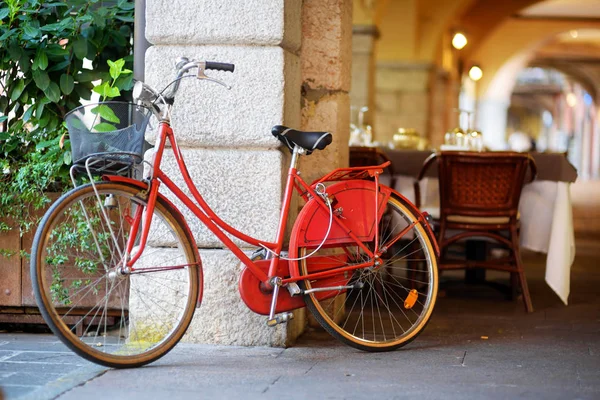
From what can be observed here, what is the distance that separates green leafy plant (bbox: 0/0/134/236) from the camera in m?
4.37

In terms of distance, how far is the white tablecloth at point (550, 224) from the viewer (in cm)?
554

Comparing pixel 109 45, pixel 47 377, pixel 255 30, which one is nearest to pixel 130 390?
pixel 47 377

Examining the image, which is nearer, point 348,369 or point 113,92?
point 348,369

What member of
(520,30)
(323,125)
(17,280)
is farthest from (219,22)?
(520,30)

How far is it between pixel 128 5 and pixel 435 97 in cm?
1079

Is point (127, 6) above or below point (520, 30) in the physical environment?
below

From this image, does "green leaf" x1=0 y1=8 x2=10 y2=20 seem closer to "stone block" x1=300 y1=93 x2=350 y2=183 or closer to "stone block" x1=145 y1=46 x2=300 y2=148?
"stone block" x1=145 y1=46 x2=300 y2=148

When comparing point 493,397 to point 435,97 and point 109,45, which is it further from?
point 435,97

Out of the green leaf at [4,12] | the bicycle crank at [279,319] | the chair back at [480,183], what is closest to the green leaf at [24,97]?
the green leaf at [4,12]

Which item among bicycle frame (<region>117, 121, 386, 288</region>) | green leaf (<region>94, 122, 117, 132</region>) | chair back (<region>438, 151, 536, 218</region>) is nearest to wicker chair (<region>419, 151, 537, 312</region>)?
chair back (<region>438, 151, 536, 218</region>)

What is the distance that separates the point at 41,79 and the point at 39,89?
19 cm

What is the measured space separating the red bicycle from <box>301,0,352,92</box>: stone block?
0.64m

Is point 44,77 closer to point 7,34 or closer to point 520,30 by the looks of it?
point 7,34

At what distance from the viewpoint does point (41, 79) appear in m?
4.43
